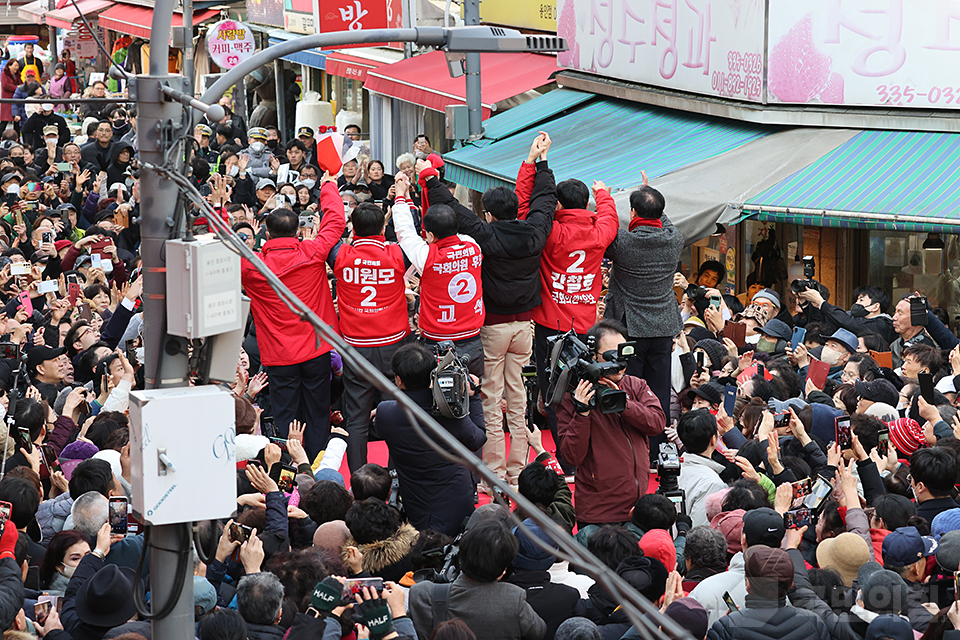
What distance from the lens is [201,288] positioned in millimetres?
4527

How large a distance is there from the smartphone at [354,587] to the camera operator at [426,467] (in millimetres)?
1773

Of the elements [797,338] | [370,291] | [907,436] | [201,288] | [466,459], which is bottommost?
[797,338]

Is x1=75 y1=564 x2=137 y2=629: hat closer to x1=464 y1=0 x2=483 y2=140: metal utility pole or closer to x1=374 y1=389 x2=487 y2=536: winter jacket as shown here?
x1=374 y1=389 x2=487 y2=536: winter jacket

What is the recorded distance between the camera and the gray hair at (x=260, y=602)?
17.0 feet

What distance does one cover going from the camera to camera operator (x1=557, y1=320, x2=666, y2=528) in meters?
7.02

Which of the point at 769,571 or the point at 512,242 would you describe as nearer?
the point at 769,571

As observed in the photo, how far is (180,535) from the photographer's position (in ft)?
15.4

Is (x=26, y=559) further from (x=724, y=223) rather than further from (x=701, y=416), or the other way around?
(x=724, y=223)

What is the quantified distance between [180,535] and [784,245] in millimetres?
10020

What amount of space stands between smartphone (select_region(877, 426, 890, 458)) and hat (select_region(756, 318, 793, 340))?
2570mm

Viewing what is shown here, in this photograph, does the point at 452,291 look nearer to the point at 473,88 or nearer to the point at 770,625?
the point at 770,625

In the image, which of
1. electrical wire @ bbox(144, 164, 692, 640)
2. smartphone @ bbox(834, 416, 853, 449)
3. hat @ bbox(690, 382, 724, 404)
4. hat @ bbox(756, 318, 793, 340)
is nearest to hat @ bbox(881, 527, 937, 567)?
smartphone @ bbox(834, 416, 853, 449)

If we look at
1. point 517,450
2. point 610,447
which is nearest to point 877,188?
point 517,450

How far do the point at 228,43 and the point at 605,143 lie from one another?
32.4ft
